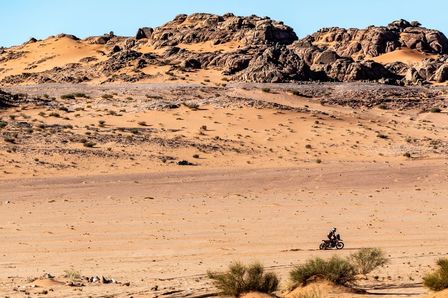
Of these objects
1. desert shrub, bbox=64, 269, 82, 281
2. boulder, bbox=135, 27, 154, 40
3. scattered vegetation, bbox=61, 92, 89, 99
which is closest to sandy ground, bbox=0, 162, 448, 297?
desert shrub, bbox=64, 269, 82, 281

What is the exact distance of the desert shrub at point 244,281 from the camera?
45.4ft

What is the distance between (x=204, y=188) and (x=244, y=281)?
2139 cm

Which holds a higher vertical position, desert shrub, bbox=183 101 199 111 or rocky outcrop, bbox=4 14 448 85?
rocky outcrop, bbox=4 14 448 85

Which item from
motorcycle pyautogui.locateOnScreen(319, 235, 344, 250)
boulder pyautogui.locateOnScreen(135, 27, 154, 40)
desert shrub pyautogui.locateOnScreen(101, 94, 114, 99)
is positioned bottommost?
motorcycle pyautogui.locateOnScreen(319, 235, 344, 250)

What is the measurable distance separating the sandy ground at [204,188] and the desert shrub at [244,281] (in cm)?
108

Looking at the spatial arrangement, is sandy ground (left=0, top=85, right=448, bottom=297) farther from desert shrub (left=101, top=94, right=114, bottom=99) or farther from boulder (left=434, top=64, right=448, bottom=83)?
boulder (left=434, top=64, right=448, bottom=83)

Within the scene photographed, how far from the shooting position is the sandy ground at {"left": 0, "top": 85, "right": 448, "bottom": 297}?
19.3m

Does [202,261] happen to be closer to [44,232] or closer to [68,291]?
[68,291]

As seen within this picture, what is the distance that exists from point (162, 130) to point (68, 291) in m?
34.5

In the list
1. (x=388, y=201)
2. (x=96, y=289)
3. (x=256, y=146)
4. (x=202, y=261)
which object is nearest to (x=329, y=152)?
(x=256, y=146)

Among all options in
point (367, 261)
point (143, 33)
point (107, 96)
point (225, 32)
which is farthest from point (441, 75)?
point (367, 261)

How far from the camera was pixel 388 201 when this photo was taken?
3234 centimetres

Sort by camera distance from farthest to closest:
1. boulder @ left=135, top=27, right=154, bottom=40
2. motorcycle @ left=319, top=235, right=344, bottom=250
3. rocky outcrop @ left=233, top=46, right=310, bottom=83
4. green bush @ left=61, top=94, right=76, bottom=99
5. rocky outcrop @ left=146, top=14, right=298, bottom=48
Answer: boulder @ left=135, top=27, right=154, bottom=40, rocky outcrop @ left=146, top=14, right=298, bottom=48, rocky outcrop @ left=233, top=46, right=310, bottom=83, green bush @ left=61, top=94, right=76, bottom=99, motorcycle @ left=319, top=235, right=344, bottom=250

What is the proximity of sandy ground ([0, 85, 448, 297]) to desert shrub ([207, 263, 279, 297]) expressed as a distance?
3.54ft
